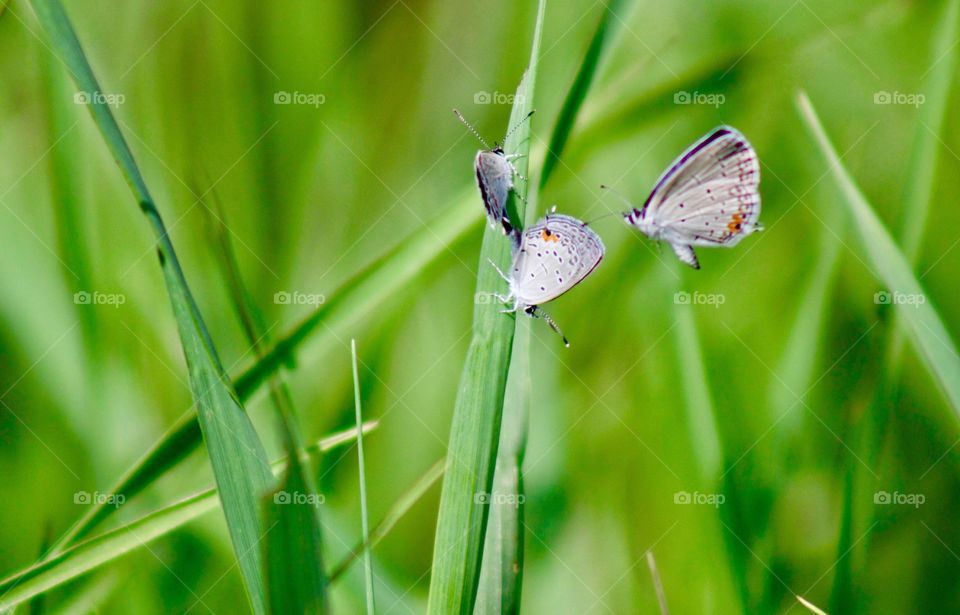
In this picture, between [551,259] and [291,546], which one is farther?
[551,259]

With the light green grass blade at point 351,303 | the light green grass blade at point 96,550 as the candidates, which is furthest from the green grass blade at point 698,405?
the light green grass blade at point 96,550

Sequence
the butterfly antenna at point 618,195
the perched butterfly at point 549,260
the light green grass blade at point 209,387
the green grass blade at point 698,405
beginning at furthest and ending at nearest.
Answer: the butterfly antenna at point 618,195, the green grass blade at point 698,405, the perched butterfly at point 549,260, the light green grass blade at point 209,387

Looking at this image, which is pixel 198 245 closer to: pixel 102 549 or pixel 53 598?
pixel 102 549

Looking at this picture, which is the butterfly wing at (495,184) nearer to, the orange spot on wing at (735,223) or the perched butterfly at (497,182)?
the perched butterfly at (497,182)

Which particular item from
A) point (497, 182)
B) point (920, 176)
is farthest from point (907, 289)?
point (497, 182)

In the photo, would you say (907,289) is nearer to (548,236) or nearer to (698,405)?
(698,405)

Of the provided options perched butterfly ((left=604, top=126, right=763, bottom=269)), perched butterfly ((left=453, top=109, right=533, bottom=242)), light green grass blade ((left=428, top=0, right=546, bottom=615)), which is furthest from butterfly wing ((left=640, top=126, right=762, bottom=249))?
light green grass blade ((left=428, top=0, right=546, bottom=615))

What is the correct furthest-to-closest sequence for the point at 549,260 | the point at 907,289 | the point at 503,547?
the point at 907,289 < the point at 549,260 < the point at 503,547
